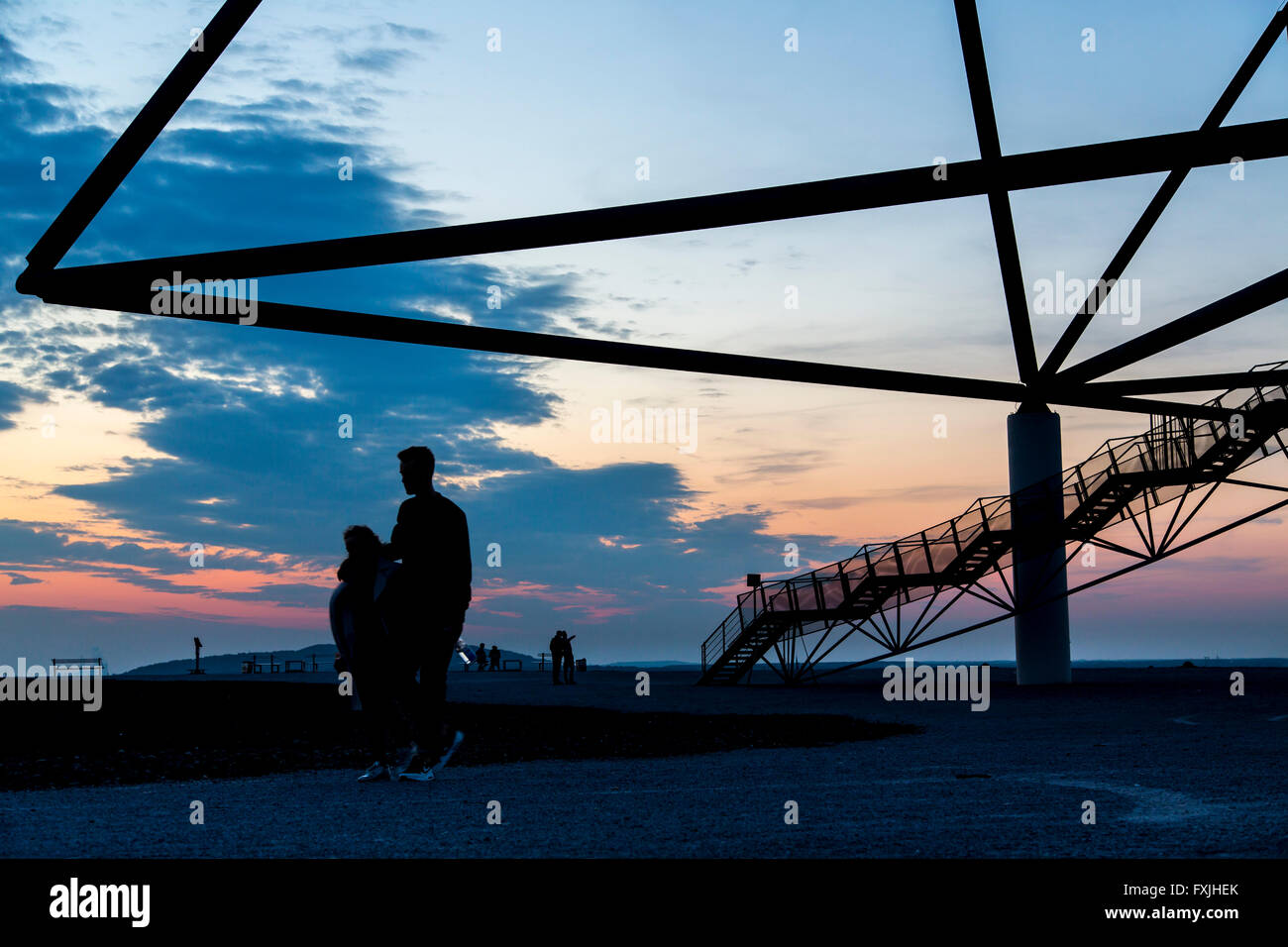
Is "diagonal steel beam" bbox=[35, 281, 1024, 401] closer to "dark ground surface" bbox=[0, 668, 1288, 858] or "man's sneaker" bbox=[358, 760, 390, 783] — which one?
"dark ground surface" bbox=[0, 668, 1288, 858]

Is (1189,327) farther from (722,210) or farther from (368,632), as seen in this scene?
(368,632)

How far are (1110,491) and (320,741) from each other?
17456 mm

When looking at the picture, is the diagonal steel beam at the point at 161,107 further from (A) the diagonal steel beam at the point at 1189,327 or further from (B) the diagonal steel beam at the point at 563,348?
(A) the diagonal steel beam at the point at 1189,327

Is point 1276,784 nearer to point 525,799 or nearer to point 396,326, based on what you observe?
point 525,799

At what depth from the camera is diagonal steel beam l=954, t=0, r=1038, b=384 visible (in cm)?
1839

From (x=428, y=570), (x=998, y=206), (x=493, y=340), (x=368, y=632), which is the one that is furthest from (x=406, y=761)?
(x=998, y=206)

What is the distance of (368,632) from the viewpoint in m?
8.24

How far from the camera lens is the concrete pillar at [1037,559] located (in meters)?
25.2

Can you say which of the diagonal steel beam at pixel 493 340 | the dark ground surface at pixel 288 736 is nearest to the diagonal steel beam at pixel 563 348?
the diagonal steel beam at pixel 493 340

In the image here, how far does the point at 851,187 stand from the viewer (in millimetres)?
9734

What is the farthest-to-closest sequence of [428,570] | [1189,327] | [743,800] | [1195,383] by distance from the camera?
[1195,383], [1189,327], [428,570], [743,800]

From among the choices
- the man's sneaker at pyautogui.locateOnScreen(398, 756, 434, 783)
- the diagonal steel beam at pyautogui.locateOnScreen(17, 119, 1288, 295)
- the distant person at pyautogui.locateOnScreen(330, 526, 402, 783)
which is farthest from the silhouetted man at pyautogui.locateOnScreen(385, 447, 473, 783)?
the diagonal steel beam at pyautogui.locateOnScreen(17, 119, 1288, 295)

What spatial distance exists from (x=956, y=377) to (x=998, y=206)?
13.1ft
